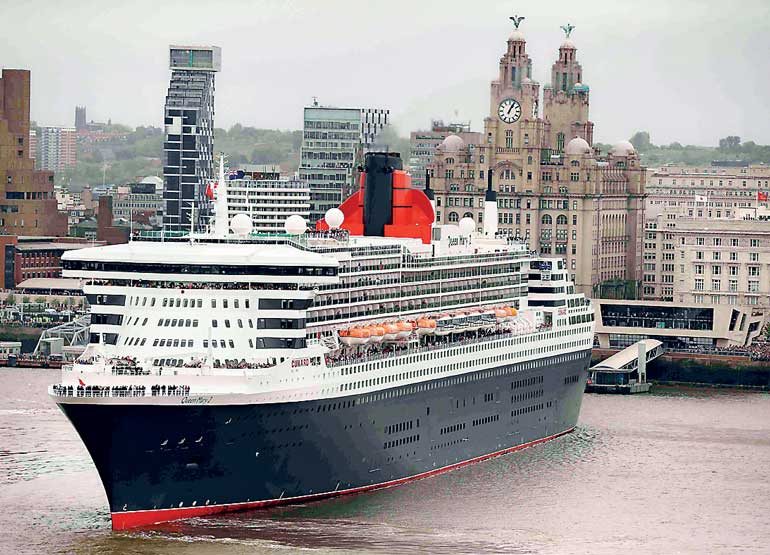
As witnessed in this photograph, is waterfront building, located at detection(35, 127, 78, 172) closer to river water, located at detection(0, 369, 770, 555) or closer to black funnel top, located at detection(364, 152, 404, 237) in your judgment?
river water, located at detection(0, 369, 770, 555)

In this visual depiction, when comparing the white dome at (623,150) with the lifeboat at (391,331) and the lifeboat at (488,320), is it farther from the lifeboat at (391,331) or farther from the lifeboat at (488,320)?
the lifeboat at (391,331)

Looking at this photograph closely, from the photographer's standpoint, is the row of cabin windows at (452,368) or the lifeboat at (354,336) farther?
the lifeboat at (354,336)

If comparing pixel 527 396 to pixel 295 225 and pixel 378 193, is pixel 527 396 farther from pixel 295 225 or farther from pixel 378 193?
pixel 295 225

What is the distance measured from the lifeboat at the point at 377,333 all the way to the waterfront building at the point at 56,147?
124 m

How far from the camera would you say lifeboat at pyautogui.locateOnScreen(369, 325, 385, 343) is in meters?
53.7

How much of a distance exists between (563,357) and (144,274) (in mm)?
19129

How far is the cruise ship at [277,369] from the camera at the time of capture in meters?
47.9

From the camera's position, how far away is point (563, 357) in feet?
216

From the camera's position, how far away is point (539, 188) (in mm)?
103375

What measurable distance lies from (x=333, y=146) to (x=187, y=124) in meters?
8.95

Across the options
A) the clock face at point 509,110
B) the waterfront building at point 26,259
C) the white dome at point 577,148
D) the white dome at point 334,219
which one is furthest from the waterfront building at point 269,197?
Answer: the white dome at point 334,219

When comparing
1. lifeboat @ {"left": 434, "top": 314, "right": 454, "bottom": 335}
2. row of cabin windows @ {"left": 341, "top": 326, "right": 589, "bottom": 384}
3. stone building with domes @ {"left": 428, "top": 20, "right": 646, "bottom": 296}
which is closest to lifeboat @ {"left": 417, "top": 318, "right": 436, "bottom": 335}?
lifeboat @ {"left": 434, "top": 314, "right": 454, "bottom": 335}

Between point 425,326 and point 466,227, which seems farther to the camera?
point 466,227

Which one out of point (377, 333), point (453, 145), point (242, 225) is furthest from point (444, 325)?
point (453, 145)
